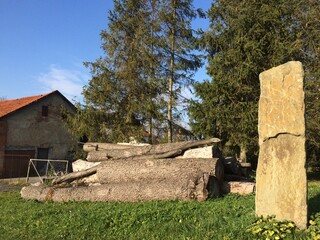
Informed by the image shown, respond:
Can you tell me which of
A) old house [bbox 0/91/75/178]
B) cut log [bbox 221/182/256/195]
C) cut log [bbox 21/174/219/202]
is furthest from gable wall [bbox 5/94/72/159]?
cut log [bbox 221/182/256/195]

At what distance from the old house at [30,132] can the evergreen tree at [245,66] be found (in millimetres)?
11194

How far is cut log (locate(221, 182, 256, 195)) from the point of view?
31.4 ft

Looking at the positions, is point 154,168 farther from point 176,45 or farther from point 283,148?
point 176,45

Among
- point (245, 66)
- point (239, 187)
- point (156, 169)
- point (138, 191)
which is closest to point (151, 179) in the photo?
point (156, 169)

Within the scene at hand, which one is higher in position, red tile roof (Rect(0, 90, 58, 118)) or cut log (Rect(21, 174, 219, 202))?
red tile roof (Rect(0, 90, 58, 118))

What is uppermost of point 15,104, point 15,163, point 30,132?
point 15,104

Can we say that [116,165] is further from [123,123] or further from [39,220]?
[123,123]

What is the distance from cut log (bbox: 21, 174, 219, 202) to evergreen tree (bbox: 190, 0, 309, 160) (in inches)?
366

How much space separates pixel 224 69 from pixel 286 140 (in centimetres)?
1344

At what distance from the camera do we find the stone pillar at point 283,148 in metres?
5.68

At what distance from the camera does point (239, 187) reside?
9.72m

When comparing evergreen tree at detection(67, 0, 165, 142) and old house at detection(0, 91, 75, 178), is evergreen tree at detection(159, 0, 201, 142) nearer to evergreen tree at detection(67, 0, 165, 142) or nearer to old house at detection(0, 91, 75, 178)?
evergreen tree at detection(67, 0, 165, 142)

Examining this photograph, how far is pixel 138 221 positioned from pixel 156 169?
297 centimetres

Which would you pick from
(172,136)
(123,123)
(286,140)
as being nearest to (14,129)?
(123,123)
